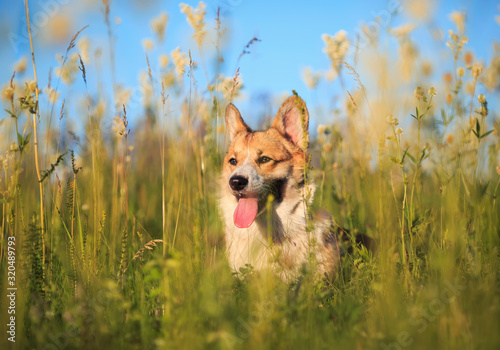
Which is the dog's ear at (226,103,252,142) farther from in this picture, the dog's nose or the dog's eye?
the dog's nose

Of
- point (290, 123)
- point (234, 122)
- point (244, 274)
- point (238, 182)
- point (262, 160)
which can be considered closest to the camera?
point (244, 274)

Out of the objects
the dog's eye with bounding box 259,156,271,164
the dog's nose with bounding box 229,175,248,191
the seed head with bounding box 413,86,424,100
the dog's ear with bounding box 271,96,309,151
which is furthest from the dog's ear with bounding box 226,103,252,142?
the seed head with bounding box 413,86,424,100

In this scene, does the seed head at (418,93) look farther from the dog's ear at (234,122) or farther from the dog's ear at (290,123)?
the dog's ear at (234,122)

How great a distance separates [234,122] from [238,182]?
114 centimetres

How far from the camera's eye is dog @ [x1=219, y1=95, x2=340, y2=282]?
3.09 metres

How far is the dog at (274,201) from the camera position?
309 cm

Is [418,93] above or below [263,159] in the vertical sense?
above

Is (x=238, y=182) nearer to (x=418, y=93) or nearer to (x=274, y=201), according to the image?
(x=274, y=201)

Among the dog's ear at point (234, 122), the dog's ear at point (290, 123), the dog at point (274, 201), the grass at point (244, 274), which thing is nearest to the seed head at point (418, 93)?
the grass at point (244, 274)

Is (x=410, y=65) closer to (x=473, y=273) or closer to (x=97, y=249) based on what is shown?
(x=473, y=273)

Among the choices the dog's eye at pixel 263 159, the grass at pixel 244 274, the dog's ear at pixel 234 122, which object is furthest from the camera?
the dog's ear at pixel 234 122

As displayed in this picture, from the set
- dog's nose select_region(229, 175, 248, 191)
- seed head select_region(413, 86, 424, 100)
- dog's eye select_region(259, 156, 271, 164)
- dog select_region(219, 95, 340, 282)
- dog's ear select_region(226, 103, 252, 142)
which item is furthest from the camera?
dog's ear select_region(226, 103, 252, 142)

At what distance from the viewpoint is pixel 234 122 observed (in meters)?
4.17

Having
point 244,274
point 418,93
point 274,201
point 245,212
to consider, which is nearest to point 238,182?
point 245,212
